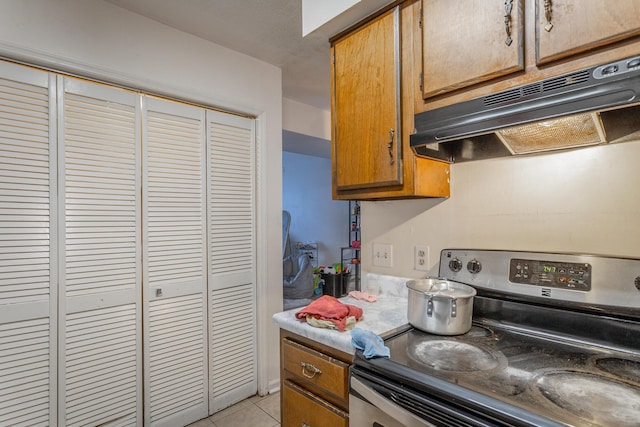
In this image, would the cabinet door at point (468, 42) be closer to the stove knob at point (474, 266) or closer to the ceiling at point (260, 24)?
the ceiling at point (260, 24)

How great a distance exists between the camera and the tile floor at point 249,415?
6.96 feet

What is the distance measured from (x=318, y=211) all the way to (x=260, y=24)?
4667 millimetres

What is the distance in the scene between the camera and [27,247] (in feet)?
5.17

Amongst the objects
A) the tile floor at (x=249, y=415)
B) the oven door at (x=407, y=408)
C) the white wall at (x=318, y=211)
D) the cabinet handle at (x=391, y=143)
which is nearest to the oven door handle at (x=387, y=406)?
the oven door at (x=407, y=408)

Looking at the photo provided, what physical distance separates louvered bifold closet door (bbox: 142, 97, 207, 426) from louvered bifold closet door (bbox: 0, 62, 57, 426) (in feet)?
1.45

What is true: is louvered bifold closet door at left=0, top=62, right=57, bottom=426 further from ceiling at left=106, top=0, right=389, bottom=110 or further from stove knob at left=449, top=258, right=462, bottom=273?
stove knob at left=449, top=258, right=462, bottom=273

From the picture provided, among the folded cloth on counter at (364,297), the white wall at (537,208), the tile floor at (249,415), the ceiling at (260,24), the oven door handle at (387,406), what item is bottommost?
the tile floor at (249,415)

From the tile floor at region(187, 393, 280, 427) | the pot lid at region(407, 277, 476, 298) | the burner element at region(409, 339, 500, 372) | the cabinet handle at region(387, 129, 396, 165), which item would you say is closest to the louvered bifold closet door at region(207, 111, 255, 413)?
the tile floor at region(187, 393, 280, 427)

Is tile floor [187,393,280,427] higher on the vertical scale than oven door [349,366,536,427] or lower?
lower

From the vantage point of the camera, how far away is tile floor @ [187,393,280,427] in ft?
6.96

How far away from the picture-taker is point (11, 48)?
→ 1497mm

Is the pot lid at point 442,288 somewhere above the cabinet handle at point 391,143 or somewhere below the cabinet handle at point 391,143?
below

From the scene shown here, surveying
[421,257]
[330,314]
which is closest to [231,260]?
[330,314]

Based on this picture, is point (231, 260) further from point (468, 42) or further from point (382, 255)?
point (468, 42)
